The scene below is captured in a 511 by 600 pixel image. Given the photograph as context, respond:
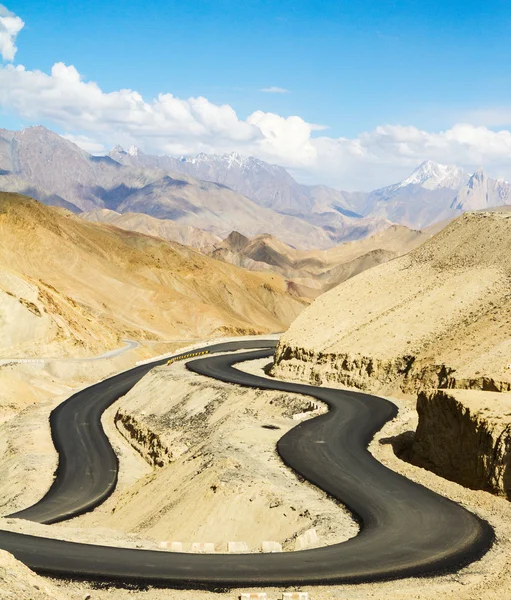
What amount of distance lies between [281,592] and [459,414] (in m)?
12.8

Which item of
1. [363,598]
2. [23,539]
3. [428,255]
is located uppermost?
[428,255]

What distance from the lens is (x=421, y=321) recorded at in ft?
165

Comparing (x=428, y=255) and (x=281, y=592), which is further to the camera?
(x=428, y=255)

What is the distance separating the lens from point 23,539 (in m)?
20.6

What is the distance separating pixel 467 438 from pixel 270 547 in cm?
980

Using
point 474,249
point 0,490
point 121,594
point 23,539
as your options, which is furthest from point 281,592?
point 474,249

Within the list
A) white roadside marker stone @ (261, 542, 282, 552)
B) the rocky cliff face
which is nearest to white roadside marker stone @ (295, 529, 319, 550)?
white roadside marker stone @ (261, 542, 282, 552)

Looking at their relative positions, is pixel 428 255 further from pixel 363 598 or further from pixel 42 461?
pixel 363 598

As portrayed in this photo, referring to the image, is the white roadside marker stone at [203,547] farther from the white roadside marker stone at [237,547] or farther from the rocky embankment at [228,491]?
the white roadside marker stone at [237,547]

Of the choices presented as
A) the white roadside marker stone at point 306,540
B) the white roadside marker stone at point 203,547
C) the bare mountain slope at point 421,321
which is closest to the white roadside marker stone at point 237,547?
the white roadside marker stone at point 203,547

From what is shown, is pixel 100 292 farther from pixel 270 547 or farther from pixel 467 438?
A: pixel 270 547

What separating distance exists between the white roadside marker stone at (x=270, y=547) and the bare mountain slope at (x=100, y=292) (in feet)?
190

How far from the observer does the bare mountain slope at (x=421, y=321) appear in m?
44.2

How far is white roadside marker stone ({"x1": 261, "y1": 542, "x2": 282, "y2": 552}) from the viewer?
65.2ft
